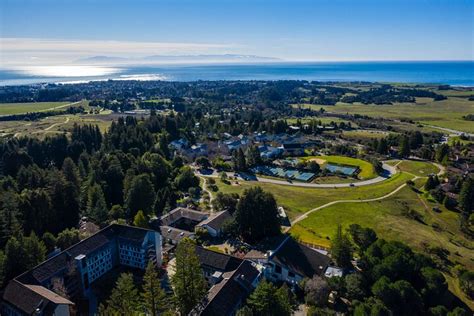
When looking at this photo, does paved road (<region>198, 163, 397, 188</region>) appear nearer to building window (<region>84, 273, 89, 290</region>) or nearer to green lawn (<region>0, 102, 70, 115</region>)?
building window (<region>84, 273, 89, 290</region>)

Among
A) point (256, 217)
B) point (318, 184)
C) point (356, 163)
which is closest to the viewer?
point (256, 217)

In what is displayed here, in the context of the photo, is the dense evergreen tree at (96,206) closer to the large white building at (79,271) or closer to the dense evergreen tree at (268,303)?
the large white building at (79,271)

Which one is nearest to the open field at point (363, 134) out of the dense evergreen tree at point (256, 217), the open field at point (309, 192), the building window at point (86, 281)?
the open field at point (309, 192)

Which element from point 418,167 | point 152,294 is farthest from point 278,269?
point 418,167

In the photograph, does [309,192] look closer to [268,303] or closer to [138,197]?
[138,197]

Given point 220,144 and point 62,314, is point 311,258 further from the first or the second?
point 220,144

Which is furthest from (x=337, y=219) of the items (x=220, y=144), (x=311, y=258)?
(x=220, y=144)
